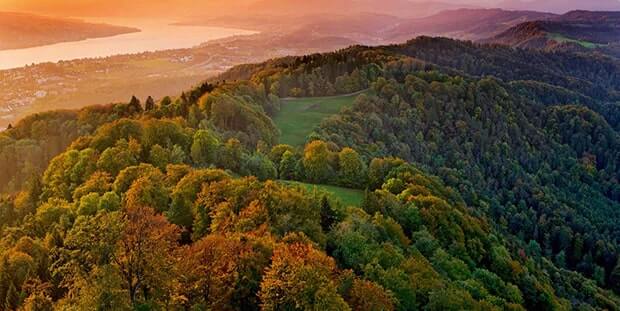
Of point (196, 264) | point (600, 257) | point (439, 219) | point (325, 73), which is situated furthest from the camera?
point (325, 73)

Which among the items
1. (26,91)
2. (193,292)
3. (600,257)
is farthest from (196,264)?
(26,91)

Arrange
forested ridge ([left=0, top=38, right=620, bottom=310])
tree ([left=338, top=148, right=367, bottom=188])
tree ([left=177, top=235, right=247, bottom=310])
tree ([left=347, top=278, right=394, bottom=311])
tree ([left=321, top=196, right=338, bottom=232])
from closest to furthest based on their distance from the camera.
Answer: tree ([left=177, top=235, right=247, bottom=310]), forested ridge ([left=0, top=38, right=620, bottom=310]), tree ([left=347, top=278, right=394, bottom=311]), tree ([left=321, top=196, right=338, bottom=232]), tree ([left=338, top=148, right=367, bottom=188])

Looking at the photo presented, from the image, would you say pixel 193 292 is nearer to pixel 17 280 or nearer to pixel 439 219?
pixel 17 280

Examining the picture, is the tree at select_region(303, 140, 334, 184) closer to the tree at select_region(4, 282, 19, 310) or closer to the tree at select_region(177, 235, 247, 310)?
the tree at select_region(177, 235, 247, 310)

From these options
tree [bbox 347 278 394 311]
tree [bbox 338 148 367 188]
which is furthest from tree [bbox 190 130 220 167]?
tree [bbox 347 278 394 311]

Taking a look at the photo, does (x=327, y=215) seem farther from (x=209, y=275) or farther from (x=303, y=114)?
(x=303, y=114)

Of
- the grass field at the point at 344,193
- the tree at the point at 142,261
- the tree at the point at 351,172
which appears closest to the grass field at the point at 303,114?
the tree at the point at 351,172
